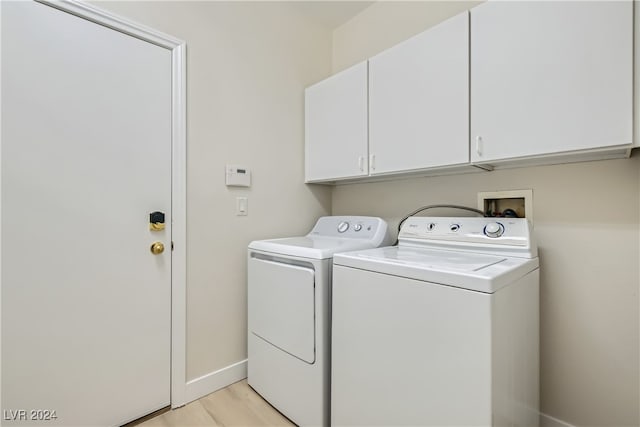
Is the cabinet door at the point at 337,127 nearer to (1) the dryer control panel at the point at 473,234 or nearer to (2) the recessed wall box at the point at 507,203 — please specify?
(1) the dryer control panel at the point at 473,234

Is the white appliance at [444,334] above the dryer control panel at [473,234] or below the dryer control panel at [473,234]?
below

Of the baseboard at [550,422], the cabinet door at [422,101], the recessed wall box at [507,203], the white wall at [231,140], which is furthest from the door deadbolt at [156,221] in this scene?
the baseboard at [550,422]

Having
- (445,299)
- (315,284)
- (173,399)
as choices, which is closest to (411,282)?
(445,299)

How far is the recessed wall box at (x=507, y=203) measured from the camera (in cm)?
148

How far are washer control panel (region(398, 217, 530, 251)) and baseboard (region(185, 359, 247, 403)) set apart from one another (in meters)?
1.29

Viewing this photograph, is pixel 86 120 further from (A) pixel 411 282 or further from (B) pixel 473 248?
(B) pixel 473 248

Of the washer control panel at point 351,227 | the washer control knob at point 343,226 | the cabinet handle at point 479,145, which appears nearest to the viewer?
the cabinet handle at point 479,145

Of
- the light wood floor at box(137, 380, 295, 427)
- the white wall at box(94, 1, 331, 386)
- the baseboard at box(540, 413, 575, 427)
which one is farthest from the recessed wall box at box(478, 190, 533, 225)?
the light wood floor at box(137, 380, 295, 427)

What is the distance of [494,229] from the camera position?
1.38 metres

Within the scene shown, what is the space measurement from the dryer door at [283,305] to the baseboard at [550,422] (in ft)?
3.75

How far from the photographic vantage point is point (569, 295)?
1.38m

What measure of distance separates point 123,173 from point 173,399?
1.22 m

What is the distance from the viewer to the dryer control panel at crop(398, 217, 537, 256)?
1294mm

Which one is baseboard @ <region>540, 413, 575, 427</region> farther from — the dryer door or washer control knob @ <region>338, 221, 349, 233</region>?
washer control knob @ <region>338, 221, 349, 233</region>
